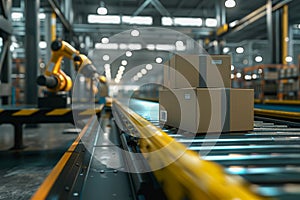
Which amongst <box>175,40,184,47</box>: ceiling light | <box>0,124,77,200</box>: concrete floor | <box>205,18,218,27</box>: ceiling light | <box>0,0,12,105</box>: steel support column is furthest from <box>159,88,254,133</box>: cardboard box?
<box>175,40,184,47</box>: ceiling light

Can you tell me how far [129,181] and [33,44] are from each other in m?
4.64

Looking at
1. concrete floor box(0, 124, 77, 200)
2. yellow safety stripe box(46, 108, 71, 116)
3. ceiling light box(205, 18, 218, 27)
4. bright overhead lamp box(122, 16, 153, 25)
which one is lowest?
concrete floor box(0, 124, 77, 200)

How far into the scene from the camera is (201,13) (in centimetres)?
1161

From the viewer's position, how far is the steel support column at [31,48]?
5559 millimetres

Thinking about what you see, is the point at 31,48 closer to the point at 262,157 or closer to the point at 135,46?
the point at 262,157

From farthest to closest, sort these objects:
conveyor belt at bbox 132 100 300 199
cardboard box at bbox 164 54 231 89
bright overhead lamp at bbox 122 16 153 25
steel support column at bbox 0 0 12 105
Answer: bright overhead lamp at bbox 122 16 153 25
steel support column at bbox 0 0 12 105
cardboard box at bbox 164 54 231 89
conveyor belt at bbox 132 100 300 199

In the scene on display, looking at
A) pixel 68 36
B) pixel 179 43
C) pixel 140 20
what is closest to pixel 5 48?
pixel 68 36

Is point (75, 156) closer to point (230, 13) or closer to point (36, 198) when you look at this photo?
point (36, 198)

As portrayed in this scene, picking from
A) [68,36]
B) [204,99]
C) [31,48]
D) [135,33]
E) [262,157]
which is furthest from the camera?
[135,33]

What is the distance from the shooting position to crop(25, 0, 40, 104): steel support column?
5559 mm

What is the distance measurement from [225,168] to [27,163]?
3.00 m

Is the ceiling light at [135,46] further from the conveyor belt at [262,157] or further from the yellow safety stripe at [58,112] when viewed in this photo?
the conveyor belt at [262,157]

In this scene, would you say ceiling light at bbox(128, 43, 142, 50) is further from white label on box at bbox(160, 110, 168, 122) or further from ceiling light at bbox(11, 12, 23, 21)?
white label on box at bbox(160, 110, 168, 122)

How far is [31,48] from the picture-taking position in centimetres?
562
